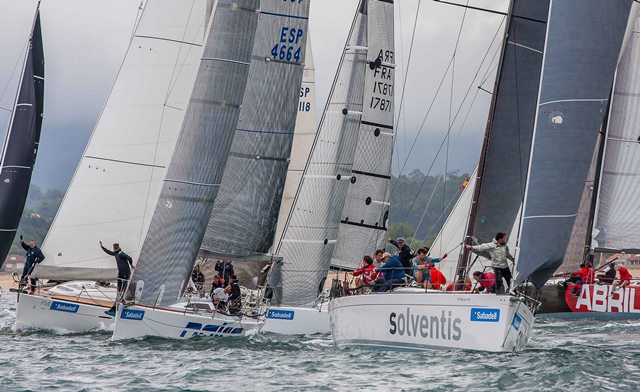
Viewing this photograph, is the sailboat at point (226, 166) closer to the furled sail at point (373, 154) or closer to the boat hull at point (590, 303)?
the furled sail at point (373, 154)

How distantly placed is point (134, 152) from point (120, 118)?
0.85m

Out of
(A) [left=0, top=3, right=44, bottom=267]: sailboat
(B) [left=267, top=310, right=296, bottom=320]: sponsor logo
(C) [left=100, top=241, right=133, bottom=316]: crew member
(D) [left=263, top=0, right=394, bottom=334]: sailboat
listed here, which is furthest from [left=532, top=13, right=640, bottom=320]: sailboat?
(A) [left=0, top=3, right=44, bottom=267]: sailboat

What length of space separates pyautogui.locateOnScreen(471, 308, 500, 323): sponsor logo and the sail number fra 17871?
9.25 metres

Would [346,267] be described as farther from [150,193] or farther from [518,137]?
[518,137]

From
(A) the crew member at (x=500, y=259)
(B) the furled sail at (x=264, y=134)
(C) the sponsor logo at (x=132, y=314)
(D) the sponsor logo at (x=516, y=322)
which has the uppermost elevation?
(B) the furled sail at (x=264, y=134)

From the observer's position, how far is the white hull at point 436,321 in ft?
56.5

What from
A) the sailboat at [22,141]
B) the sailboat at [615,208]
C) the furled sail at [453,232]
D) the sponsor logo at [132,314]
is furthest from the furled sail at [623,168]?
the sailboat at [22,141]

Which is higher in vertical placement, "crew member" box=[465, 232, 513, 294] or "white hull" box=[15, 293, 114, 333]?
"crew member" box=[465, 232, 513, 294]

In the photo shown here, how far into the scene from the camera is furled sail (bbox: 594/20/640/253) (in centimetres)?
2695

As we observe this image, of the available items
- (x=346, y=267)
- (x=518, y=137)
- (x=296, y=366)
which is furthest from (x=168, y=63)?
(x=296, y=366)

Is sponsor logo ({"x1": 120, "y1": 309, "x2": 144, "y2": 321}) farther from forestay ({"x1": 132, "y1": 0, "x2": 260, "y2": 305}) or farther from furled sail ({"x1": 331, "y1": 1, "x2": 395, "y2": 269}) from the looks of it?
furled sail ({"x1": 331, "y1": 1, "x2": 395, "y2": 269})

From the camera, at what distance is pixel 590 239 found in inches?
1088

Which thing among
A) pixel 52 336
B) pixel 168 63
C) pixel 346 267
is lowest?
pixel 52 336

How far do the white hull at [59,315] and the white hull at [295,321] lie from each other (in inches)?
130
